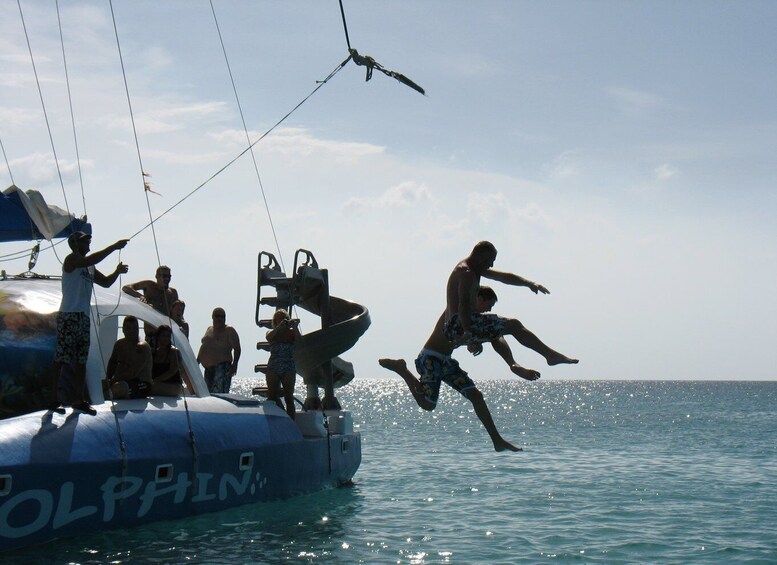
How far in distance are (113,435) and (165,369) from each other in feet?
7.31

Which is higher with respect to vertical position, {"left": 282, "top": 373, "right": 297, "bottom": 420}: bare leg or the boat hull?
{"left": 282, "top": 373, "right": 297, "bottom": 420}: bare leg

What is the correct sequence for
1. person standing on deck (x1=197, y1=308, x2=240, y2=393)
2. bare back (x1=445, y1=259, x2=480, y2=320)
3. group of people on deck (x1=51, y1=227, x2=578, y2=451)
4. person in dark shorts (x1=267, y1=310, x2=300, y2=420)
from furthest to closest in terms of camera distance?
person standing on deck (x1=197, y1=308, x2=240, y2=393), person in dark shorts (x1=267, y1=310, x2=300, y2=420), group of people on deck (x1=51, y1=227, x2=578, y2=451), bare back (x1=445, y1=259, x2=480, y2=320)

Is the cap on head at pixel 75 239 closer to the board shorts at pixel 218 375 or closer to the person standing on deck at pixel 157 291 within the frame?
the person standing on deck at pixel 157 291

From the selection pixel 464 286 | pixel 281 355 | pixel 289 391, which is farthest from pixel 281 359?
pixel 464 286

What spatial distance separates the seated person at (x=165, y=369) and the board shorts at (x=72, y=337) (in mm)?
2746

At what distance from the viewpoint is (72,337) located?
12055mm

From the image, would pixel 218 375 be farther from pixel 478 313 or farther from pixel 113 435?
pixel 478 313

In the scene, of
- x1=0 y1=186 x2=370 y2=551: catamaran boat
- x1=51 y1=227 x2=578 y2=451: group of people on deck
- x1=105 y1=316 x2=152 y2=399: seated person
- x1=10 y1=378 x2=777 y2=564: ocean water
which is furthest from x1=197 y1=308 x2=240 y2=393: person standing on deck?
x1=105 y1=316 x2=152 y2=399: seated person

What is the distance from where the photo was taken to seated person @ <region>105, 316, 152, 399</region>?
46.5 feet

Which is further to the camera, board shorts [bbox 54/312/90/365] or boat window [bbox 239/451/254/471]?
boat window [bbox 239/451/254/471]

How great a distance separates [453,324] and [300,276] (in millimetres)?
7776

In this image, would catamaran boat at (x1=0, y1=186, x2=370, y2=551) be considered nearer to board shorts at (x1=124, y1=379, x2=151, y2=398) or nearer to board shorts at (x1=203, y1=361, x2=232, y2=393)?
board shorts at (x1=124, y1=379, x2=151, y2=398)

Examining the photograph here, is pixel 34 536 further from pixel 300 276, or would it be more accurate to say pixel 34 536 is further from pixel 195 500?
pixel 300 276

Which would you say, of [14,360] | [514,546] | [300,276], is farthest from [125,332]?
[514,546]
